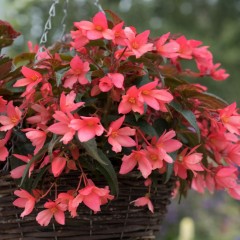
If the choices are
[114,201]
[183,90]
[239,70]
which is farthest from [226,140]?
[239,70]

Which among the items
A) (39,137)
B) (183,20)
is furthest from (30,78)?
(183,20)

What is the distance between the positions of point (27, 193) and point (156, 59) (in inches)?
15.5

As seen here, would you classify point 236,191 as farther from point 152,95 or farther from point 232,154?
point 152,95

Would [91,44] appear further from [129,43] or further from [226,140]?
[226,140]

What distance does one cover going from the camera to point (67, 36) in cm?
147

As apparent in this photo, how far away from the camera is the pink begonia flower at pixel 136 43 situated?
958mm

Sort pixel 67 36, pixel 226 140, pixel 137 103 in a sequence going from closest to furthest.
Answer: pixel 137 103 → pixel 226 140 → pixel 67 36

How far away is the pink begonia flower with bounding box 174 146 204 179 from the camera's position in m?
1.01

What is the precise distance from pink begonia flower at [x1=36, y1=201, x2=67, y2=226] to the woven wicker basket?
0.07m

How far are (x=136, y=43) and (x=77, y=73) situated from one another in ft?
0.41

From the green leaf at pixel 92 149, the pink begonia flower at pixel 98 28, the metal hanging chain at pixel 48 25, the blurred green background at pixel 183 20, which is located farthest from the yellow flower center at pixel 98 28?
the blurred green background at pixel 183 20

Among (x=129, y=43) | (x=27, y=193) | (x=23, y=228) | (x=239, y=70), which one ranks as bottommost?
(x=239, y=70)

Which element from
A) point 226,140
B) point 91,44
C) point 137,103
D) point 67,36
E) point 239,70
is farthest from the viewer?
point 239,70

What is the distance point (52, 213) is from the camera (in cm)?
97
